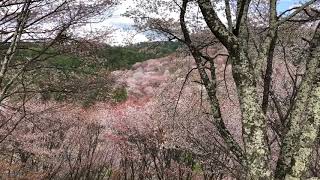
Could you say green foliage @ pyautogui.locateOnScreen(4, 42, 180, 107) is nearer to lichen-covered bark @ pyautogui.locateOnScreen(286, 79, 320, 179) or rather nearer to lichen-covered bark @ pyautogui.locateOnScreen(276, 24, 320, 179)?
lichen-covered bark @ pyautogui.locateOnScreen(276, 24, 320, 179)

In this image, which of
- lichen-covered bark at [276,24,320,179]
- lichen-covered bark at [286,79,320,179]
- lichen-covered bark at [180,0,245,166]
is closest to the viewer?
lichen-covered bark at [286,79,320,179]

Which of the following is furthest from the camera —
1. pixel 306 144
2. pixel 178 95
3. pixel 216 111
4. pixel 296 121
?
pixel 178 95

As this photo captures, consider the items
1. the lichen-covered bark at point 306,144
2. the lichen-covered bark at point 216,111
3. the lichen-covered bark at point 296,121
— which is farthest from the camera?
the lichen-covered bark at point 216,111

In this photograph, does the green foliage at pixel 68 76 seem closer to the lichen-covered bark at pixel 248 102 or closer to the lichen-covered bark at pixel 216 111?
the lichen-covered bark at pixel 216 111

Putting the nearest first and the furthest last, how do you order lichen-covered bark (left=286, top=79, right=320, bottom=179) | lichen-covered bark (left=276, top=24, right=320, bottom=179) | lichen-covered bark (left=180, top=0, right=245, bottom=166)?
lichen-covered bark (left=286, top=79, right=320, bottom=179), lichen-covered bark (left=276, top=24, right=320, bottom=179), lichen-covered bark (left=180, top=0, right=245, bottom=166)

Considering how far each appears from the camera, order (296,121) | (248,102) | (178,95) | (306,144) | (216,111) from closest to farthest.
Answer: (306,144) → (248,102) → (296,121) → (216,111) → (178,95)

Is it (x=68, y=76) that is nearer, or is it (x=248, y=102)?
(x=248, y=102)

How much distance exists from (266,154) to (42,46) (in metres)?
6.95

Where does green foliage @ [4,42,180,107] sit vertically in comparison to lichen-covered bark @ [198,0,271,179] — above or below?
below

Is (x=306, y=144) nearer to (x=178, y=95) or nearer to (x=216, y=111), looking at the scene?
(x=216, y=111)

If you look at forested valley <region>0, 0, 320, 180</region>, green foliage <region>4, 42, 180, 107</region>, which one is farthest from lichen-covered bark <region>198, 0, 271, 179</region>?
green foliage <region>4, 42, 180, 107</region>

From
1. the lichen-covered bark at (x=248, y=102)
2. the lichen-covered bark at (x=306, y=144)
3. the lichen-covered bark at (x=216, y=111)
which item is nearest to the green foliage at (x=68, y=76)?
the lichen-covered bark at (x=216, y=111)

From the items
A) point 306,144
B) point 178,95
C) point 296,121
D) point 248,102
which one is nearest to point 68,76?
point 178,95

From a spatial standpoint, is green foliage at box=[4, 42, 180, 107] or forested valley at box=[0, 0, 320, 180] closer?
→ forested valley at box=[0, 0, 320, 180]
